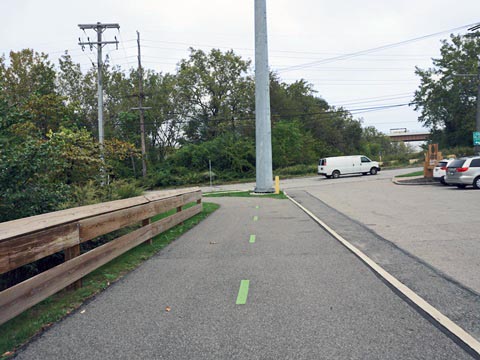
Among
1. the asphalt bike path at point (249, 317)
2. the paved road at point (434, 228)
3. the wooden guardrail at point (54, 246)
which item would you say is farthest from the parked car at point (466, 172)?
the wooden guardrail at point (54, 246)

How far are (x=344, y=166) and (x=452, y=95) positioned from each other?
25.6 m

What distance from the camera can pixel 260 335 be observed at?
365 centimetres

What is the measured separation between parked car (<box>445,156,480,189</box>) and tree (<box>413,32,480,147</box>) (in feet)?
120

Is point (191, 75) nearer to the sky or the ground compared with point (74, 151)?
nearer to the sky

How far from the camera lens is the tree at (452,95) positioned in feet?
172

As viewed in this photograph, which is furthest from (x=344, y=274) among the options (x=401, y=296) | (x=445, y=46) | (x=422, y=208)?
(x=445, y=46)

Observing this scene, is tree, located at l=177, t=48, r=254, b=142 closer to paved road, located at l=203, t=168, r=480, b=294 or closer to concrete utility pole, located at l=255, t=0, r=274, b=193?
concrete utility pole, located at l=255, t=0, r=274, b=193

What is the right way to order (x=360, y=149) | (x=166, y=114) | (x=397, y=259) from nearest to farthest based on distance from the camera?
1. (x=397, y=259)
2. (x=166, y=114)
3. (x=360, y=149)

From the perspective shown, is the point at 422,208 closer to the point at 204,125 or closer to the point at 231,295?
the point at 231,295

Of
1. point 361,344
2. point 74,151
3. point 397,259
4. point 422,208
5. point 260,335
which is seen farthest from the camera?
point 422,208

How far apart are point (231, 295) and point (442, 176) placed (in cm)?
2226

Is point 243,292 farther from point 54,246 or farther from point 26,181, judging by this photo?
point 26,181

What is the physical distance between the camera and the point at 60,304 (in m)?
4.67

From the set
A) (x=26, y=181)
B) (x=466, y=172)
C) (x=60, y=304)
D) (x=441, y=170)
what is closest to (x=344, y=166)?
(x=441, y=170)
